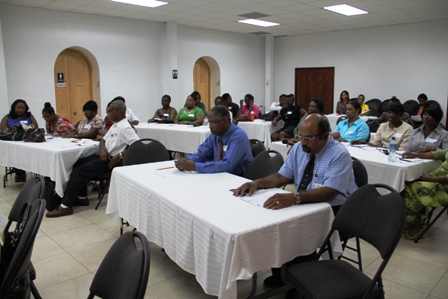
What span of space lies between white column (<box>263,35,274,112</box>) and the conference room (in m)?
0.03

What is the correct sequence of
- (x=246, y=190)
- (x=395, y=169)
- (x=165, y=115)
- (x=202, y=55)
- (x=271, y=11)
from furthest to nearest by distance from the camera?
(x=202, y=55) → (x=271, y=11) → (x=165, y=115) → (x=395, y=169) → (x=246, y=190)

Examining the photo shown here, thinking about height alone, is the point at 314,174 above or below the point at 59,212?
above

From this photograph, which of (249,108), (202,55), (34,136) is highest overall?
(202,55)

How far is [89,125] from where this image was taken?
5191 millimetres

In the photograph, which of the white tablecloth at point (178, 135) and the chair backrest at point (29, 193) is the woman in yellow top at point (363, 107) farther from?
the chair backrest at point (29, 193)

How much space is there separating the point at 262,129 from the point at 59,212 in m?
4.15

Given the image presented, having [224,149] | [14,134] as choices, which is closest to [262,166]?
[224,149]

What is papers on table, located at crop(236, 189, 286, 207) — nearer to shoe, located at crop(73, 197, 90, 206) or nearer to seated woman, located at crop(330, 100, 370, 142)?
seated woman, located at crop(330, 100, 370, 142)

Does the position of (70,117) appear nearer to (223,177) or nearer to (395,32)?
(223,177)

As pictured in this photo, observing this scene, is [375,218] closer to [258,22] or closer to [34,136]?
[34,136]

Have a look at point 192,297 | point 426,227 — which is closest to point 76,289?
point 192,297

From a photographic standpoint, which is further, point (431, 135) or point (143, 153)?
point (431, 135)

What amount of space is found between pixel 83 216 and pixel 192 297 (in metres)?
2.18

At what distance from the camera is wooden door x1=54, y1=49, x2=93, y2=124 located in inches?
322
